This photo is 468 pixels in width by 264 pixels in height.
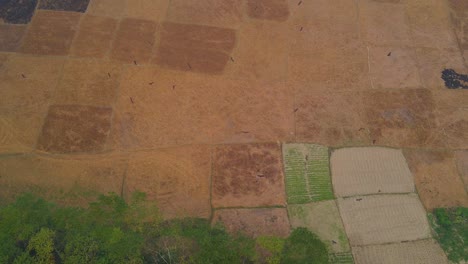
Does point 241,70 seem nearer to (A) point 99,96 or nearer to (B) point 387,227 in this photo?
(A) point 99,96

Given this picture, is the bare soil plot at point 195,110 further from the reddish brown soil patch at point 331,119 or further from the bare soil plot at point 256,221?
the bare soil plot at point 256,221

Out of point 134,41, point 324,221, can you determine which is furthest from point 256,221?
point 134,41

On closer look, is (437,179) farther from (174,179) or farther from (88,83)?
(88,83)

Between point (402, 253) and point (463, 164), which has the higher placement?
point (463, 164)

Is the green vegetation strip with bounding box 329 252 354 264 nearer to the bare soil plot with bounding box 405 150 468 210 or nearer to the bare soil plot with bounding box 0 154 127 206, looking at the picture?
the bare soil plot with bounding box 405 150 468 210

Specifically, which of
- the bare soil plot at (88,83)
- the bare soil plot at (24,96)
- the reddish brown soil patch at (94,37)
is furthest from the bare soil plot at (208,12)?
the bare soil plot at (24,96)

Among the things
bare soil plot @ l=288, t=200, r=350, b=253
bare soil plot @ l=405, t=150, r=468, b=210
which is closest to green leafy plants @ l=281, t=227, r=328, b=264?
bare soil plot @ l=288, t=200, r=350, b=253

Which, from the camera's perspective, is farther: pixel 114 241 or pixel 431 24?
pixel 431 24
